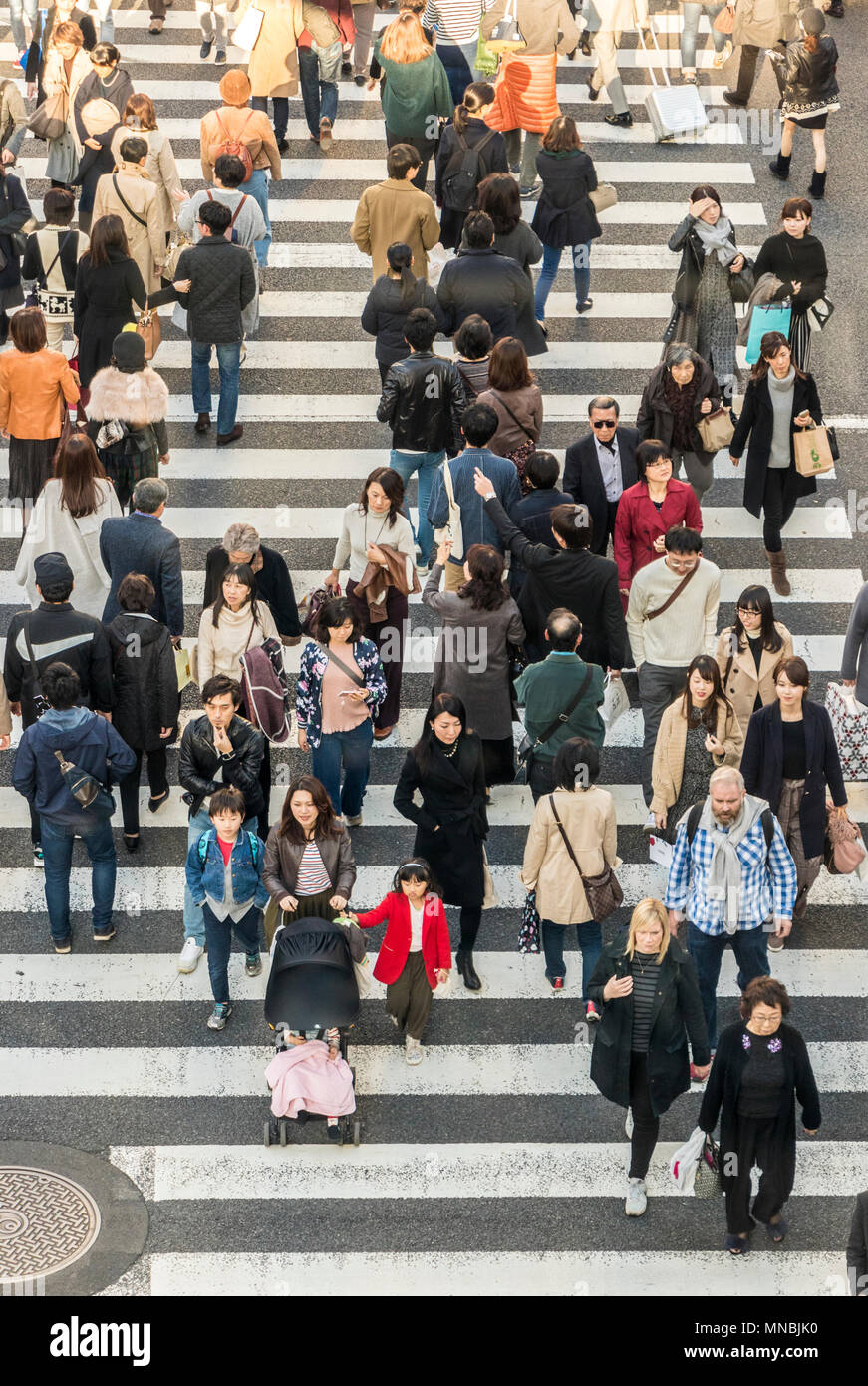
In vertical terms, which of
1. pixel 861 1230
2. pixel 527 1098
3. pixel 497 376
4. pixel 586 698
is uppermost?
pixel 497 376

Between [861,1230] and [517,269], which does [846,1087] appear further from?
[517,269]

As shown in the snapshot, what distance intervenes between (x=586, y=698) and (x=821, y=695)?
260 cm

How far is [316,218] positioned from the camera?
17.5 meters

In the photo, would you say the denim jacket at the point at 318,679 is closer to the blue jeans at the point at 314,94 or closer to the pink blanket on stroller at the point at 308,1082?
the pink blanket on stroller at the point at 308,1082

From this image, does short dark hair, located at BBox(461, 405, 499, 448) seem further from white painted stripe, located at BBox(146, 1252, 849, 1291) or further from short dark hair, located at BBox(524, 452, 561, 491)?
white painted stripe, located at BBox(146, 1252, 849, 1291)

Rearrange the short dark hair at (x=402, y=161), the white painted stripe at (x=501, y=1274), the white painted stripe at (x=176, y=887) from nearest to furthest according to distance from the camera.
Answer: the white painted stripe at (x=501, y=1274)
the white painted stripe at (x=176, y=887)
the short dark hair at (x=402, y=161)

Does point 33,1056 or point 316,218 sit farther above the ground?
point 316,218

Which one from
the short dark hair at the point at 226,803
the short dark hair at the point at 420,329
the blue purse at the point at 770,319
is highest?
the short dark hair at the point at 420,329

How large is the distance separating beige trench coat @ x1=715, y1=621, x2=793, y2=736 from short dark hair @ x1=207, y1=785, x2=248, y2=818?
274cm

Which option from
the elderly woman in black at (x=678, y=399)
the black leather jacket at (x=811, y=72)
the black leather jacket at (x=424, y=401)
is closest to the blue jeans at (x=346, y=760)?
the black leather jacket at (x=424, y=401)

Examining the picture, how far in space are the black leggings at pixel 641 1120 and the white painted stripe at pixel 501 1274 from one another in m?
0.42

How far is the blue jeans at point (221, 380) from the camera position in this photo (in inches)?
573

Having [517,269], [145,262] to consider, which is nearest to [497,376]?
[517,269]

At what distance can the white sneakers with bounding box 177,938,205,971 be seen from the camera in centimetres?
1120
